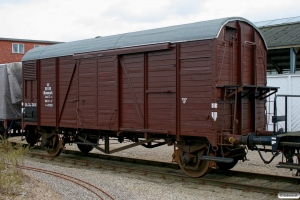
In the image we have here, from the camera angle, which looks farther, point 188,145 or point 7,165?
point 188,145

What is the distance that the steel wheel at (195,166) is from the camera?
9234 millimetres

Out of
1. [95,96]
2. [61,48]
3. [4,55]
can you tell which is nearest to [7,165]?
[95,96]

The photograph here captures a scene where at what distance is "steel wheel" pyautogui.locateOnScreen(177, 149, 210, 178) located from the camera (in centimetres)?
923

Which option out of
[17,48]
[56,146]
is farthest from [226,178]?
[17,48]

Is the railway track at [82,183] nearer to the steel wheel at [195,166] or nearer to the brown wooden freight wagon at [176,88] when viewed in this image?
the brown wooden freight wagon at [176,88]

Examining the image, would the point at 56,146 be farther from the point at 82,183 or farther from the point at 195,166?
the point at 195,166

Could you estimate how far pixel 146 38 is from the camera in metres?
10.1

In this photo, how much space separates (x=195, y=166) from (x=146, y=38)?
3734mm

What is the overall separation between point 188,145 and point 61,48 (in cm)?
604

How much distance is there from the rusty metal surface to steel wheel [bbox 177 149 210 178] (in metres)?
0.68

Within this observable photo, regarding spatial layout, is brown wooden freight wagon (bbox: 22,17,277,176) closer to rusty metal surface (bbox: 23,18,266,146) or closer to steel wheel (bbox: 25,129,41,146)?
rusty metal surface (bbox: 23,18,266,146)

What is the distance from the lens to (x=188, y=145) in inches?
371

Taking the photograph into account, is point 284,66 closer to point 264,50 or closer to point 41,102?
point 264,50

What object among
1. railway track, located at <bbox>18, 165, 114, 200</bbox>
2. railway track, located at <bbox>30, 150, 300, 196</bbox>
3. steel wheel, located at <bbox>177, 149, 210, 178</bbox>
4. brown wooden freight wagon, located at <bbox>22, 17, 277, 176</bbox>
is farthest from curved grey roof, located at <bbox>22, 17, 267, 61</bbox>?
railway track, located at <bbox>18, 165, 114, 200</bbox>
